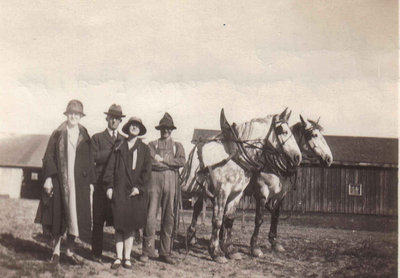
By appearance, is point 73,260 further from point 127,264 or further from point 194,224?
point 194,224

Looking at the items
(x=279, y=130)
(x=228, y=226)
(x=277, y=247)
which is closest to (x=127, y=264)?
(x=228, y=226)

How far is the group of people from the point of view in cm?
334

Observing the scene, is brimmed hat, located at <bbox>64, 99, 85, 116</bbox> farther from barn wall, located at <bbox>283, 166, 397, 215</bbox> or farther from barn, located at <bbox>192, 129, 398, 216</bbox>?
barn wall, located at <bbox>283, 166, 397, 215</bbox>

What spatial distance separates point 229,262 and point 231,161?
952 millimetres

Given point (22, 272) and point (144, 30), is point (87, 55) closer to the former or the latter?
point (144, 30)

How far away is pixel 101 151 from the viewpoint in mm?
3500

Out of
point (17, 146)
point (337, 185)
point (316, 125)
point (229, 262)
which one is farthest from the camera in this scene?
point (337, 185)

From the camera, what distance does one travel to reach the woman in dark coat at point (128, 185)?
11.1 feet

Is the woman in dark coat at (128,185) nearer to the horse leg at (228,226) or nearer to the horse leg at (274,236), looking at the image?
the horse leg at (228,226)

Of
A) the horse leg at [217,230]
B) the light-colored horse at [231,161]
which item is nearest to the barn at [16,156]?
the light-colored horse at [231,161]

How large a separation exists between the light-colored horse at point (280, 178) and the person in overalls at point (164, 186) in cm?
92

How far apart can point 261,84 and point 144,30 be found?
1299 millimetres

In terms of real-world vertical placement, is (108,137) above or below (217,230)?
above

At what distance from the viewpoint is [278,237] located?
4.45 meters
